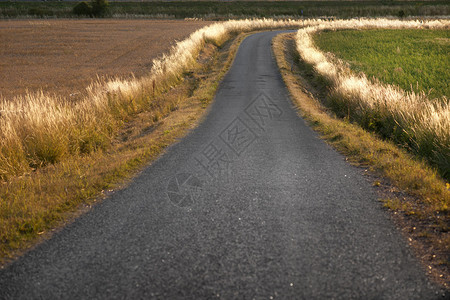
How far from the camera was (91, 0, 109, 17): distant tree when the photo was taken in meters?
73.6

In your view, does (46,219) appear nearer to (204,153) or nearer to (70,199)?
(70,199)

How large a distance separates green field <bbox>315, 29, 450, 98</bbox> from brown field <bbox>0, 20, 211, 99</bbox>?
14.7 metres

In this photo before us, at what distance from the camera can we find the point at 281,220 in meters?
5.20

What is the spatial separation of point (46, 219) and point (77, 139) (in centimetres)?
438

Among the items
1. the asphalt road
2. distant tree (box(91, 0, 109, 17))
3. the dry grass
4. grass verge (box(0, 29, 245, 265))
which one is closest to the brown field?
the dry grass

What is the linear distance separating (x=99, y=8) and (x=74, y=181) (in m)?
78.5

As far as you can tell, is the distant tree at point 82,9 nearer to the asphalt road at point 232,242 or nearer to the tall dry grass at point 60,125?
the tall dry grass at point 60,125

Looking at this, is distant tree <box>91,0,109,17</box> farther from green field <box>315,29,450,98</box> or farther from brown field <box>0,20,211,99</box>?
green field <box>315,29,450,98</box>

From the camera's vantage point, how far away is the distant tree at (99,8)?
2896 inches

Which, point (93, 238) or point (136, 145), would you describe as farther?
point (136, 145)

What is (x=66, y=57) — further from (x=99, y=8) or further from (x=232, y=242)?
(x=99, y=8)

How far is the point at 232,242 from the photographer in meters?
4.62

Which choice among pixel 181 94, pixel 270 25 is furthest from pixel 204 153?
pixel 270 25

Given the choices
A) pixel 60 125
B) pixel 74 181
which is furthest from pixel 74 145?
pixel 74 181
